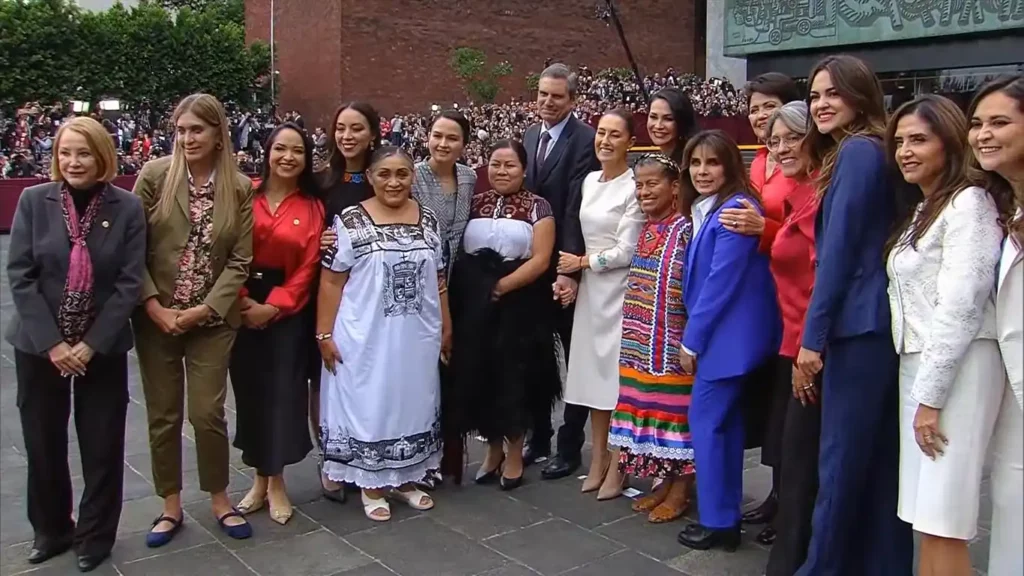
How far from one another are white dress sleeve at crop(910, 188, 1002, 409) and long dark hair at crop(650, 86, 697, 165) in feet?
5.79

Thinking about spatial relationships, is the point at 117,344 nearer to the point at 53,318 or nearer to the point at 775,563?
the point at 53,318

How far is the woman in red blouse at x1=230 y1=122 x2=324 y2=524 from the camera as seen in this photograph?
416 centimetres

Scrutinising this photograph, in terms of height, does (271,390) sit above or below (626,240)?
below

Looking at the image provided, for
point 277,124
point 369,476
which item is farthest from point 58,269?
point 277,124

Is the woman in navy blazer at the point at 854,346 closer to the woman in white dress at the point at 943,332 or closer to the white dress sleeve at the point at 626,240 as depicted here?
the woman in white dress at the point at 943,332

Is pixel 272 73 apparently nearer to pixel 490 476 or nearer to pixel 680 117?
pixel 490 476

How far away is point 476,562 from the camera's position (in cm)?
382

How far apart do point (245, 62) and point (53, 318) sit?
1137 inches

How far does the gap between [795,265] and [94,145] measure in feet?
8.88

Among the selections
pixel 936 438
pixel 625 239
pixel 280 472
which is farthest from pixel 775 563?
pixel 280 472

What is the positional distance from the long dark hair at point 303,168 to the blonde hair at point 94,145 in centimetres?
67

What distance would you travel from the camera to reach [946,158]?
2771 mm

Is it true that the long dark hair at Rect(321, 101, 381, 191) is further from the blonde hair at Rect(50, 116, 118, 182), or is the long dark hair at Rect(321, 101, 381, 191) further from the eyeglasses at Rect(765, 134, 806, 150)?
the eyeglasses at Rect(765, 134, 806, 150)

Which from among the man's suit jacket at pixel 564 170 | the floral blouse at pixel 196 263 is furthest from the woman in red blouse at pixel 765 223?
the floral blouse at pixel 196 263
